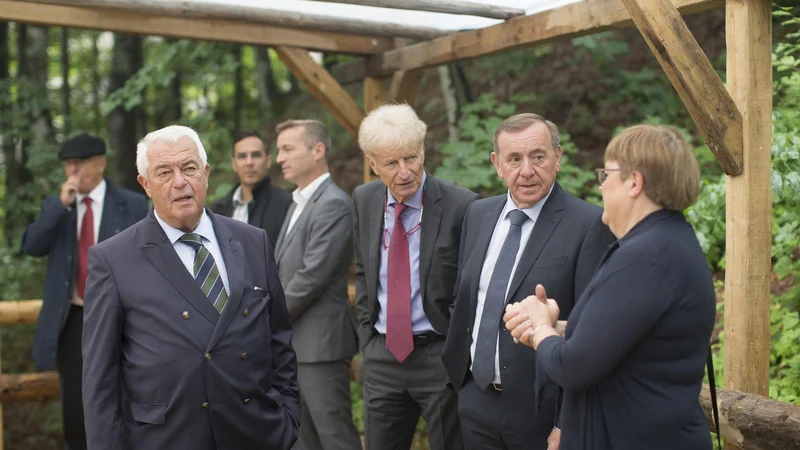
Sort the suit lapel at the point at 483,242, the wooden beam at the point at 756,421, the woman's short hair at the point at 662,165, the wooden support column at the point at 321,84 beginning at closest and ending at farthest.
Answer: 1. the woman's short hair at the point at 662,165
2. the suit lapel at the point at 483,242
3. the wooden beam at the point at 756,421
4. the wooden support column at the point at 321,84

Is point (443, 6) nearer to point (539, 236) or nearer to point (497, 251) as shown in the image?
point (497, 251)

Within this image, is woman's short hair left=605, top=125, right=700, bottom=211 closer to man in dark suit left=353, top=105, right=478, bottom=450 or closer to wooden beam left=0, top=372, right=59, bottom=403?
man in dark suit left=353, top=105, right=478, bottom=450

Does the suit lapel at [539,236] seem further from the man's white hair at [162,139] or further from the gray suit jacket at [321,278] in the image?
the gray suit jacket at [321,278]

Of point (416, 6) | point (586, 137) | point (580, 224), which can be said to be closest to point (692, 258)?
point (580, 224)

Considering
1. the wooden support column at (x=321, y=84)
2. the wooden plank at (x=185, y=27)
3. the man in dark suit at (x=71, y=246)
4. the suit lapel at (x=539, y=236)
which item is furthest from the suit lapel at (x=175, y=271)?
the wooden support column at (x=321, y=84)

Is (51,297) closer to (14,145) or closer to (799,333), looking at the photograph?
(799,333)

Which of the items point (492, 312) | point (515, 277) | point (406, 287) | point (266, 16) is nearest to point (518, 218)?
point (515, 277)

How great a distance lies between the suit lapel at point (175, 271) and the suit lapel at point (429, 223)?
3.86 feet

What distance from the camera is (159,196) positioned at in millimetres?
2902

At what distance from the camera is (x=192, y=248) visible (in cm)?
294

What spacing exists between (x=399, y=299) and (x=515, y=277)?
846 millimetres

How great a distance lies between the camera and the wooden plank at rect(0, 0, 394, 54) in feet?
17.8

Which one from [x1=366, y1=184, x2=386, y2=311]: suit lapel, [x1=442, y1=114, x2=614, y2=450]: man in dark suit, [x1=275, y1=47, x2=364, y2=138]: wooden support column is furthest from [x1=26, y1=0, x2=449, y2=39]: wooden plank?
[x1=442, y1=114, x2=614, y2=450]: man in dark suit

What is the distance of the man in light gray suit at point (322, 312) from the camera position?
4332 mm
